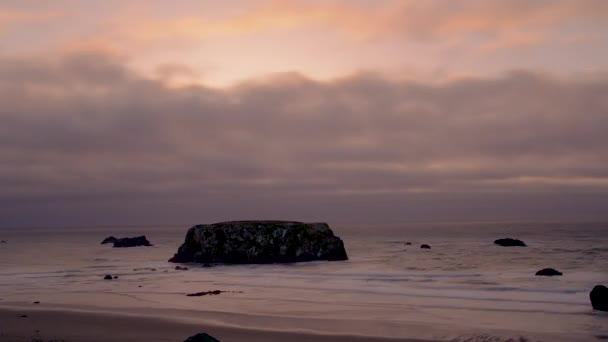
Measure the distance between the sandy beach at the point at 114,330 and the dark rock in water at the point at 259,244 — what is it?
Result: 187 feet

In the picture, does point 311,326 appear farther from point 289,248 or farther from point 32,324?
point 289,248

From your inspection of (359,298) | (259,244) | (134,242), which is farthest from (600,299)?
(134,242)

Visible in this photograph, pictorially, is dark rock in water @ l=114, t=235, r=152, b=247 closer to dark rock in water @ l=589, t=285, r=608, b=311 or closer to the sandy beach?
the sandy beach

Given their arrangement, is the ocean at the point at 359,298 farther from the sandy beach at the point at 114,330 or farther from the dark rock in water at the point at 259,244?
the dark rock in water at the point at 259,244

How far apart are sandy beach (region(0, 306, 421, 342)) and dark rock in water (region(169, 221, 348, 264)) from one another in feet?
187

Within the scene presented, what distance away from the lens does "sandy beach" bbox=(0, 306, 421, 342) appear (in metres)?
25.6

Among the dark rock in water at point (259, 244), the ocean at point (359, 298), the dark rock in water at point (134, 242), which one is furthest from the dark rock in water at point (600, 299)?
the dark rock in water at point (134, 242)

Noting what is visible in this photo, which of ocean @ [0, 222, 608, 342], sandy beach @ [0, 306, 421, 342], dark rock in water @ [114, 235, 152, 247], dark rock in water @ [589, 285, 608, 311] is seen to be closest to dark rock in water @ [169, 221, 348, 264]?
ocean @ [0, 222, 608, 342]

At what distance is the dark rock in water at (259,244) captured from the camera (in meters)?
90.7

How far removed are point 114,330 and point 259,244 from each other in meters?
63.6

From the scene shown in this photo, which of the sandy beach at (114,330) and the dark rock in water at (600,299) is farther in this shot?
the dark rock in water at (600,299)

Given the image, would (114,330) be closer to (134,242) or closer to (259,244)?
(259,244)

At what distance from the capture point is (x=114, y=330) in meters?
28.1

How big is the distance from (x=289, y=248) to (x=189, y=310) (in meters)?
55.4
